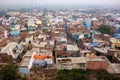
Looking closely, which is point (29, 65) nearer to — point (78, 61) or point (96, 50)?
point (78, 61)

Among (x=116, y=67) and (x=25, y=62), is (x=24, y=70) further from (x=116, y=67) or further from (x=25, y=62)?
(x=116, y=67)

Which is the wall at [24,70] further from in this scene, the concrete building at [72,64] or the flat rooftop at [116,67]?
the flat rooftop at [116,67]

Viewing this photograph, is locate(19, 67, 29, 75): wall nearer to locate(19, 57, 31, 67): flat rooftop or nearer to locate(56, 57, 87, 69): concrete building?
locate(19, 57, 31, 67): flat rooftop

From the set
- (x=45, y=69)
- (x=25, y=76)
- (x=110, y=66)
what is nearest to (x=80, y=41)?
(x=110, y=66)

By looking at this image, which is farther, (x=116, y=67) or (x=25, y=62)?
(x=116, y=67)

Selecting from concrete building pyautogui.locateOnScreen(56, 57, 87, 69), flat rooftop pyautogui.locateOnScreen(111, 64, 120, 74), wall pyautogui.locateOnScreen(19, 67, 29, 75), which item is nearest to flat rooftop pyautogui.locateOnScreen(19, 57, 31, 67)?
wall pyautogui.locateOnScreen(19, 67, 29, 75)

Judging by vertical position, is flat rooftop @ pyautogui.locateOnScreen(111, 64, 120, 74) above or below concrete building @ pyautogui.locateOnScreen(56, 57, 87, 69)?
below

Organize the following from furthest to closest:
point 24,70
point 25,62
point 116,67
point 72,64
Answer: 1. point 116,67
2. point 72,64
3. point 25,62
4. point 24,70

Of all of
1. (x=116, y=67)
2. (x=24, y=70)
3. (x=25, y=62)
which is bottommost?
(x=116, y=67)

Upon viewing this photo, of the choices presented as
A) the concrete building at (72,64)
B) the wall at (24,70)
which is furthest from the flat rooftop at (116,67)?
the wall at (24,70)

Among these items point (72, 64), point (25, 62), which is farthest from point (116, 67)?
point (25, 62)

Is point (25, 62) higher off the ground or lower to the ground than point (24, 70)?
higher
